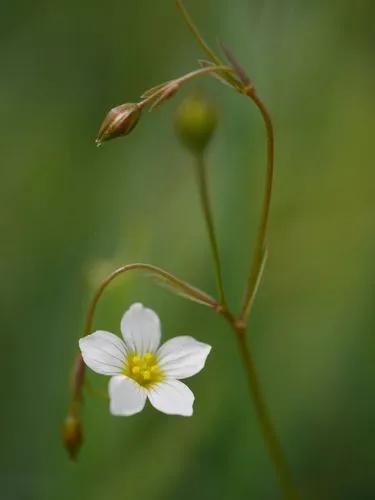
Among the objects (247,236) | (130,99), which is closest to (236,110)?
(247,236)

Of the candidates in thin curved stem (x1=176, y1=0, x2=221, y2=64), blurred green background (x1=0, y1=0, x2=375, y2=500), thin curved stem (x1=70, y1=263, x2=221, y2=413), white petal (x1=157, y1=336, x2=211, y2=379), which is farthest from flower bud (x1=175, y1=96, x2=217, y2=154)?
blurred green background (x1=0, y1=0, x2=375, y2=500)

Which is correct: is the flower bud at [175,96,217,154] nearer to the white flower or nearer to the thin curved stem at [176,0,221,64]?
the thin curved stem at [176,0,221,64]

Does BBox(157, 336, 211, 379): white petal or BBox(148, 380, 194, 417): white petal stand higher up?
BBox(157, 336, 211, 379): white petal

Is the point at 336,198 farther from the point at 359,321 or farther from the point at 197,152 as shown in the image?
the point at 197,152

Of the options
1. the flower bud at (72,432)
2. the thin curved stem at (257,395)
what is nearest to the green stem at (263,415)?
the thin curved stem at (257,395)

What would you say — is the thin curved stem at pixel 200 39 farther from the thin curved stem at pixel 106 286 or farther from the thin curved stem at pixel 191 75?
the thin curved stem at pixel 106 286

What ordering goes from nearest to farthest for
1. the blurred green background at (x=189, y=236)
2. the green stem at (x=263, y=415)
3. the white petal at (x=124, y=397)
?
1. the white petal at (x=124, y=397)
2. the green stem at (x=263, y=415)
3. the blurred green background at (x=189, y=236)
